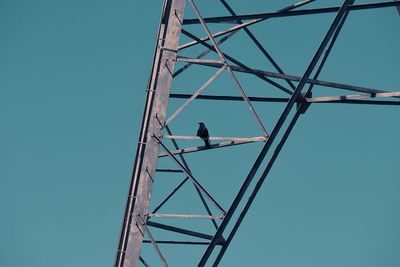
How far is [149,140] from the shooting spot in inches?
463

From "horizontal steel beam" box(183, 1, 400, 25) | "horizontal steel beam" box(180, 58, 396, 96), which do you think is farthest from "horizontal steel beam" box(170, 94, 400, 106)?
"horizontal steel beam" box(183, 1, 400, 25)

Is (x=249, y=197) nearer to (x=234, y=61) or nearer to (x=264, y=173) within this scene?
(x=264, y=173)

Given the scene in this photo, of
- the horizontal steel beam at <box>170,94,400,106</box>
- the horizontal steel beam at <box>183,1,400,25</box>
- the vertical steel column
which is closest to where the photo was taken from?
the vertical steel column

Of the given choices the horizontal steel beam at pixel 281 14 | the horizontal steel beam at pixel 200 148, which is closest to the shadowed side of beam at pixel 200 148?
the horizontal steel beam at pixel 200 148

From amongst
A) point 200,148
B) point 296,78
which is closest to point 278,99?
point 296,78

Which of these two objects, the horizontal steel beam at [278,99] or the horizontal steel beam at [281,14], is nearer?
the horizontal steel beam at [281,14]

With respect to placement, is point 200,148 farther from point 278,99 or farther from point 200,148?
point 278,99

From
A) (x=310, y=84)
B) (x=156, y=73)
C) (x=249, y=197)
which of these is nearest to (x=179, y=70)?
(x=156, y=73)

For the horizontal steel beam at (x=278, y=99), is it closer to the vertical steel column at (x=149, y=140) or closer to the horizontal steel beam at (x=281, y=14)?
the vertical steel column at (x=149, y=140)

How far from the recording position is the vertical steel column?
36.9 feet

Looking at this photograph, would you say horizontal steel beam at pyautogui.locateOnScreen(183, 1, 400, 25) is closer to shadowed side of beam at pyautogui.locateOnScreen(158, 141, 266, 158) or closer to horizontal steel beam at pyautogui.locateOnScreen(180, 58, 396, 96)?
horizontal steel beam at pyautogui.locateOnScreen(180, 58, 396, 96)

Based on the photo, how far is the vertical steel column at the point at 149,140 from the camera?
1124cm

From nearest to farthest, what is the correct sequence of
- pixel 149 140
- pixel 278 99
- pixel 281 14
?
pixel 149 140 < pixel 281 14 < pixel 278 99

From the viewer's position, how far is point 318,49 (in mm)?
10289
